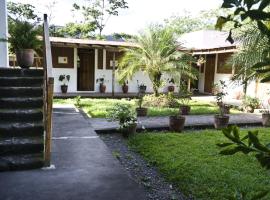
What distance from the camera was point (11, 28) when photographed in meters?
7.50

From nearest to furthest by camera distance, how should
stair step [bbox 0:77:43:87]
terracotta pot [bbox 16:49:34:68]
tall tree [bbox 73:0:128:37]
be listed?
1. stair step [bbox 0:77:43:87]
2. terracotta pot [bbox 16:49:34:68]
3. tall tree [bbox 73:0:128:37]

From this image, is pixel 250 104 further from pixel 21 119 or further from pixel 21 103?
pixel 21 119

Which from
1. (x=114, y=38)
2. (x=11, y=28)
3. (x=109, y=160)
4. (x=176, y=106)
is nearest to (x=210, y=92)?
(x=176, y=106)

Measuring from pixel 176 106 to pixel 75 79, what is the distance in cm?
585

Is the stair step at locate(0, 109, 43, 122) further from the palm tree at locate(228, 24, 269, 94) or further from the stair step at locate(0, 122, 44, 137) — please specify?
the palm tree at locate(228, 24, 269, 94)

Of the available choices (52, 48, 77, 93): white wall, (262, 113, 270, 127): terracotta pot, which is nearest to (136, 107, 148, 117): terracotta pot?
(262, 113, 270, 127): terracotta pot

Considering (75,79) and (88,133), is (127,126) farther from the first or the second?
(75,79)

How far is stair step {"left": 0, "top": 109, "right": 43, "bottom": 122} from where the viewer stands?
5461 millimetres

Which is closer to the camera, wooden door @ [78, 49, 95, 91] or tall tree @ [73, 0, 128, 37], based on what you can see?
wooden door @ [78, 49, 95, 91]

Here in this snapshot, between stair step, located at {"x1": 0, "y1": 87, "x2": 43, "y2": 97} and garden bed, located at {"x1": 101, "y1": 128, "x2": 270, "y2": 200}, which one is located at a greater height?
stair step, located at {"x1": 0, "y1": 87, "x2": 43, "y2": 97}

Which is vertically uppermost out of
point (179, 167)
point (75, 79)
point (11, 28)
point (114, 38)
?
point (114, 38)

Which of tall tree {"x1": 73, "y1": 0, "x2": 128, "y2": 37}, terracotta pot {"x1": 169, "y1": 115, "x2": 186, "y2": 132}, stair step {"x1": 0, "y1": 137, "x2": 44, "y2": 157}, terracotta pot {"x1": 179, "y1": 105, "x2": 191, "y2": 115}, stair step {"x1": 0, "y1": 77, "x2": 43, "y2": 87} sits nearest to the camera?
stair step {"x1": 0, "y1": 137, "x2": 44, "y2": 157}

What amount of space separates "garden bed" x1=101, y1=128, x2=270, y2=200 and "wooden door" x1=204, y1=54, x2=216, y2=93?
431 inches

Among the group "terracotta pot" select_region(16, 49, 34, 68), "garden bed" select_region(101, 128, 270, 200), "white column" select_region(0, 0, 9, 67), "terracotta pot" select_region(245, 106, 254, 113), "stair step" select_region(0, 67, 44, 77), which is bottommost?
"garden bed" select_region(101, 128, 270, 200)
